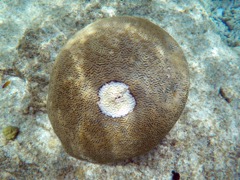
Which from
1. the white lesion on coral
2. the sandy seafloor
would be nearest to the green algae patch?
the sandy seafloor

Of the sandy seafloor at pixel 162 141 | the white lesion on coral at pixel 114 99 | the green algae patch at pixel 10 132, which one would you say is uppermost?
the white lesion on coral at pixel 114 99

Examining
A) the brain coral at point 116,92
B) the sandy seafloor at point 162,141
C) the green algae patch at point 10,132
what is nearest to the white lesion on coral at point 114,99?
the brain coral at point 116,92

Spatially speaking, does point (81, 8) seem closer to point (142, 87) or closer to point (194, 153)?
point (142, 87)

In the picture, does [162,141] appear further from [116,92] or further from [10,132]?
[10,132]

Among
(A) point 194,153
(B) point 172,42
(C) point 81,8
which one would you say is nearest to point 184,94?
(B) point 172,42

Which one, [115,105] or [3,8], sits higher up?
[115,105]

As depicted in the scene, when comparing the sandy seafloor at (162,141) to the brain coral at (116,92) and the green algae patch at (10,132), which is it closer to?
the green algae patch at (10,132)

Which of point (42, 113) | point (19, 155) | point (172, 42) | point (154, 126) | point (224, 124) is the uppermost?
point (172, 42)
